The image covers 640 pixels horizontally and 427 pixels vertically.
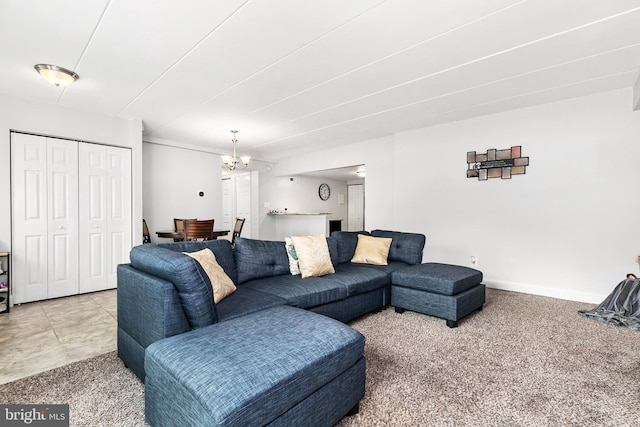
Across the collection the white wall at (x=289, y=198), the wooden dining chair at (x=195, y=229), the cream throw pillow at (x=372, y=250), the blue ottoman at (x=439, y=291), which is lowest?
the blue ottoman at (x=439, y=291)

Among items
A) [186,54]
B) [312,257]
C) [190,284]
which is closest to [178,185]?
[186,54]

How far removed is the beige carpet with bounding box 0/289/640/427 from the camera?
1560 millimetres

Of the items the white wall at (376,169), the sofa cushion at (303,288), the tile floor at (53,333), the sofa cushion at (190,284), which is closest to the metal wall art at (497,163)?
the white wall at (376,169)

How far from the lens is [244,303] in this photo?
209 centimetres

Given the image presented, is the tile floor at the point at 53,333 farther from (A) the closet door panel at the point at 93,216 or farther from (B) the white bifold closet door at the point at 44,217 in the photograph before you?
(A) the closet door panel at the point at 93,216

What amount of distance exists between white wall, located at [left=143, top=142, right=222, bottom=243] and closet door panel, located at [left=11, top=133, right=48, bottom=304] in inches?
67.0

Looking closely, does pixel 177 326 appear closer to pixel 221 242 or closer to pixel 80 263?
pixel 221 242

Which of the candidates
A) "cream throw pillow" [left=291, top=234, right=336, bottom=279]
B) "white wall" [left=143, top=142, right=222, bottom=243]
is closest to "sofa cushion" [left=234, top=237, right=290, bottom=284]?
"cream throw pillow" [left=291, top=234, right=336, bottom=279]

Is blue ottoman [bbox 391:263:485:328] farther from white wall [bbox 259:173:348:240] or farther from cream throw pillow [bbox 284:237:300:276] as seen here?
white wall [bbox 259:173:348:240]

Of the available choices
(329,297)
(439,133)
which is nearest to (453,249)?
(439,133)

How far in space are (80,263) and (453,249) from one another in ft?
17.4

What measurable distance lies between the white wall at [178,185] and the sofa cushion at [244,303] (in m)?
3.93

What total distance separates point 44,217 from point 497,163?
19.6ft

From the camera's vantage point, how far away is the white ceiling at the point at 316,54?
2.07 meters
